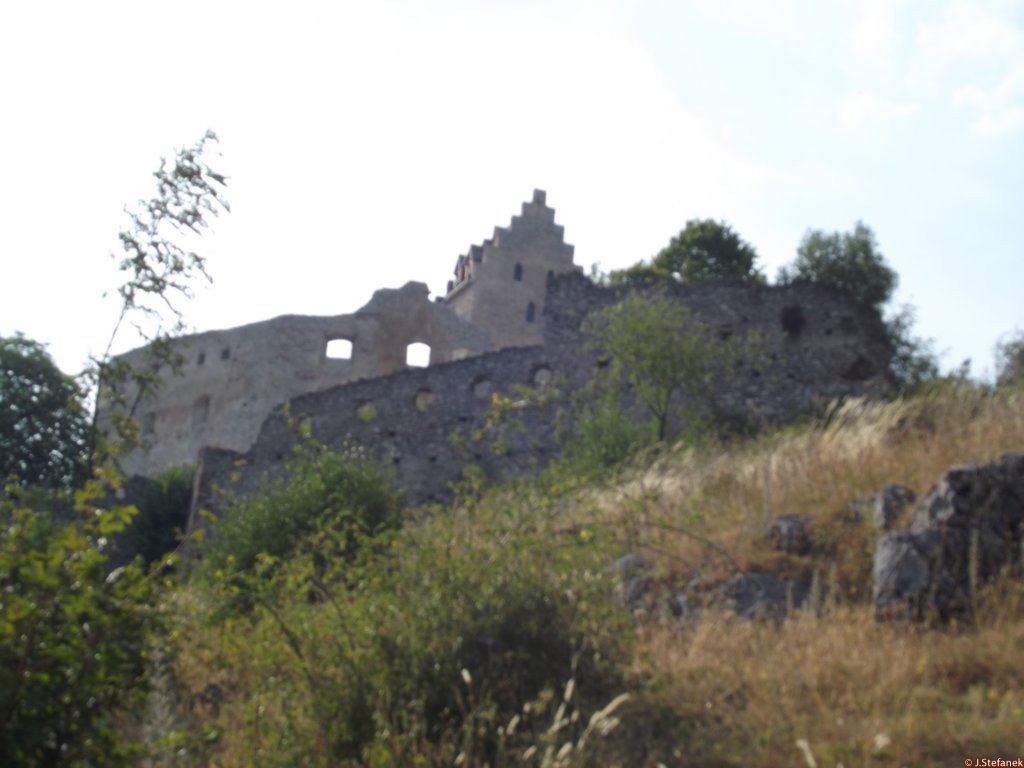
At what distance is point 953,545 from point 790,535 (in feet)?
5.58

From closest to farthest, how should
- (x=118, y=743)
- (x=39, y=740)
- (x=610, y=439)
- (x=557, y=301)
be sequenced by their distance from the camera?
(x=39, y=740), (x=118, y=743), (x=610, y=439), (x=557, y=301)

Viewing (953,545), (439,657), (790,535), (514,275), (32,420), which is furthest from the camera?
(514,275)

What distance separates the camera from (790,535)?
10859mm

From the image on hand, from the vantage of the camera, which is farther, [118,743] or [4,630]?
[118,743]

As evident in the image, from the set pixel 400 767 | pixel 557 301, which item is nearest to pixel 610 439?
pixel 557 301

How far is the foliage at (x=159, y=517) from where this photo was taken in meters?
26.5

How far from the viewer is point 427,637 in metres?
8.36

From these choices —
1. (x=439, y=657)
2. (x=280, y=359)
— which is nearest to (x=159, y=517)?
(x=280, y=359)

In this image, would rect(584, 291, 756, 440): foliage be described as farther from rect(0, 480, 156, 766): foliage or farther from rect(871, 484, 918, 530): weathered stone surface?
rect(0, 480, 156, 766): foliage

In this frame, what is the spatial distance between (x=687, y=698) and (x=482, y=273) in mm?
39238

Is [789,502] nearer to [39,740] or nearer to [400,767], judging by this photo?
[400,767]

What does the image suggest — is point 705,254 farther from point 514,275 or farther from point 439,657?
point 439,657

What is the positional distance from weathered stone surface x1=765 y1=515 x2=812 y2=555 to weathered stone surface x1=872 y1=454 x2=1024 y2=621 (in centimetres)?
109

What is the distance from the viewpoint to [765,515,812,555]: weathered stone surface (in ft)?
35.3
